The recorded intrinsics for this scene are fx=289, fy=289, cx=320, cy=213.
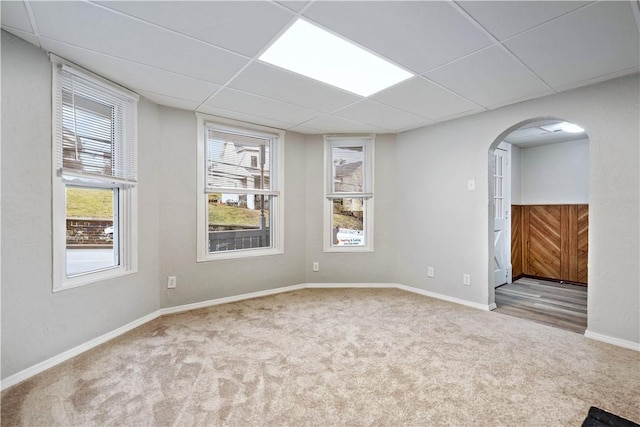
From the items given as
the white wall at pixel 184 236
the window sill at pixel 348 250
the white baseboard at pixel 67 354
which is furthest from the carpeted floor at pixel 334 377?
the window sill at pixel 348 250

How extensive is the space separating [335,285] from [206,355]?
2309 millimetres

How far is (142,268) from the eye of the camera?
2.94 metres

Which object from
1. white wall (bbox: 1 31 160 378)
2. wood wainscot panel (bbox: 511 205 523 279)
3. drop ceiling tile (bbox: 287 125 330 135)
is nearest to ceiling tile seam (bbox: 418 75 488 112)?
drop ceiling tile (bbox: 287 125 330 135)

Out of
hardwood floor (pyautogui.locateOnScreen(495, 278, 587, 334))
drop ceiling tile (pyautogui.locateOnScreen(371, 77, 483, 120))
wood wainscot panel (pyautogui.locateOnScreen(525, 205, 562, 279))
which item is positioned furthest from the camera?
wood wainscot panel (pyautogui.locateOnScreen(525, 205, 562, 279))

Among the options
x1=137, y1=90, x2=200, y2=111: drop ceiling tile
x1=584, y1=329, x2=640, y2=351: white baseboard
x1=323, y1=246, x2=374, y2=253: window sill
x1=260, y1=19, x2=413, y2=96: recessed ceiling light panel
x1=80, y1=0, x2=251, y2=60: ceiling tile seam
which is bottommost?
x1=584, y1=329, x2=640, y2=351: white baseboard

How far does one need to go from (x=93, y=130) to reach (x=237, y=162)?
5.07ft

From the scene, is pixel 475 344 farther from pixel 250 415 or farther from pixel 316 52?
pixel 316 52

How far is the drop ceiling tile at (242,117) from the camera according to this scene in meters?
3.24

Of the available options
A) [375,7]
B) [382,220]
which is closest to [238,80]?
[375,7]

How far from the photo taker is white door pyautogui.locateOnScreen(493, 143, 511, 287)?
464 cm

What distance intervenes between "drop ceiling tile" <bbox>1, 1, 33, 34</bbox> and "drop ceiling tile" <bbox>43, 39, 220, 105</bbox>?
0.15 metres

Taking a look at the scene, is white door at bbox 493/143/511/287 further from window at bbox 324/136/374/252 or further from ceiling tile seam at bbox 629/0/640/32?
ceiling tile seam at bbox 629/0/640/32

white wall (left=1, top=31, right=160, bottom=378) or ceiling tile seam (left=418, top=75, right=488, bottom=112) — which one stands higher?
ceiling tile seam (left=418, top=75, right=488, bottom=112)

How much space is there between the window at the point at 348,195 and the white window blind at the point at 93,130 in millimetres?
2467
